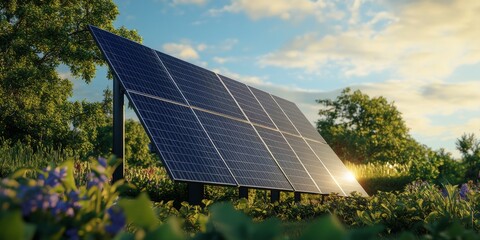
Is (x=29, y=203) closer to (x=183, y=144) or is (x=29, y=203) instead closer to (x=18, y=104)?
(x=183, y=144)

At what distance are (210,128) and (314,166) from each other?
14.6 ft

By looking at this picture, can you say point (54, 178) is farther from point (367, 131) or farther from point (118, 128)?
point (367, 131)

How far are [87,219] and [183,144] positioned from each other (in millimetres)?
6612

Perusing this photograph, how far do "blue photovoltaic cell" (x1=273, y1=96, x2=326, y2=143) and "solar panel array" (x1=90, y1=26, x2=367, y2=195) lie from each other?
4.81ft

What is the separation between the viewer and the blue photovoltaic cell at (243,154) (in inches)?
394

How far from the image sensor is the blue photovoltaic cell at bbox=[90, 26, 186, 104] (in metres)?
9.46

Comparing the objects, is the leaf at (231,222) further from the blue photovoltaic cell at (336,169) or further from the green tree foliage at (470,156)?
the green tree foliage at (470,156)

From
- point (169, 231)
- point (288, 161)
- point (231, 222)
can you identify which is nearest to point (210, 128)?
point (288, 161)

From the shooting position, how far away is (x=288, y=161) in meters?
12.5

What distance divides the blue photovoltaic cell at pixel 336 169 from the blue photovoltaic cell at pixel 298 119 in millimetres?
416

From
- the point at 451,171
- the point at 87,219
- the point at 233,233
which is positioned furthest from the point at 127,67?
the point at 451,171

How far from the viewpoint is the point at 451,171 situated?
93.6ft

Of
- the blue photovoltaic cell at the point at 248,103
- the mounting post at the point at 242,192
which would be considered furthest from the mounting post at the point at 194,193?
the blue photovoltaic cell at the point at 248,103

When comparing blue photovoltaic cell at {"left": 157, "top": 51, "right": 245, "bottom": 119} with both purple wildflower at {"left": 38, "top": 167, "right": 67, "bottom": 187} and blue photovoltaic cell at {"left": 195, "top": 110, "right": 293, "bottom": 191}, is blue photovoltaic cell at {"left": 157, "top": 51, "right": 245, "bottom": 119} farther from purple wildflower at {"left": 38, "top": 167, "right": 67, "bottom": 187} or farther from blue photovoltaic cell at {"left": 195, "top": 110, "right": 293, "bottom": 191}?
purple wildflower at {"left": 38, "top": 167, "right": 67, "bottom": 187}
